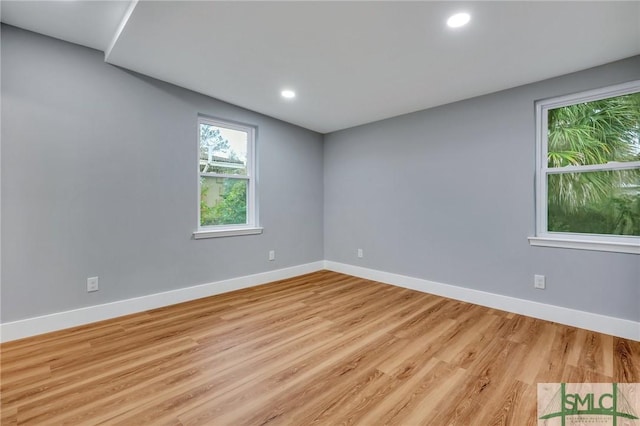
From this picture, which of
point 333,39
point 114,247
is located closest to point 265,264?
point 114,247

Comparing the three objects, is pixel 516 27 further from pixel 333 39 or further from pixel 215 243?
pixel 215 243

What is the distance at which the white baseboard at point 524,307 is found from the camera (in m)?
2.35

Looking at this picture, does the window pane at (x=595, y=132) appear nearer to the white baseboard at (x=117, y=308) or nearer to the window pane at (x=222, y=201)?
the window pane at (x=222, y=201)

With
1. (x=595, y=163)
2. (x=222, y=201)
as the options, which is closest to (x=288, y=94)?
(x=222, y=201)

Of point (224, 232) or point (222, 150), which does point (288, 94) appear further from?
point (224, 232)

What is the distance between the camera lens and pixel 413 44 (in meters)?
2.22

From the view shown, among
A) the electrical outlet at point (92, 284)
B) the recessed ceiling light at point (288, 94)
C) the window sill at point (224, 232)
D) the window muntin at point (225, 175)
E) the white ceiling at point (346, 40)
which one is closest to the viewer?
the white ceiling at point (346, 40)

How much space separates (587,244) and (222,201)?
383cm

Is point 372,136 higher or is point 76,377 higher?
point 372,136

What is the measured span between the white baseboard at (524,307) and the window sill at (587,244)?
A: 570 millimetres

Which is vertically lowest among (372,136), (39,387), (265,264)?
(39,387)

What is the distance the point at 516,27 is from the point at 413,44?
2.25ft
